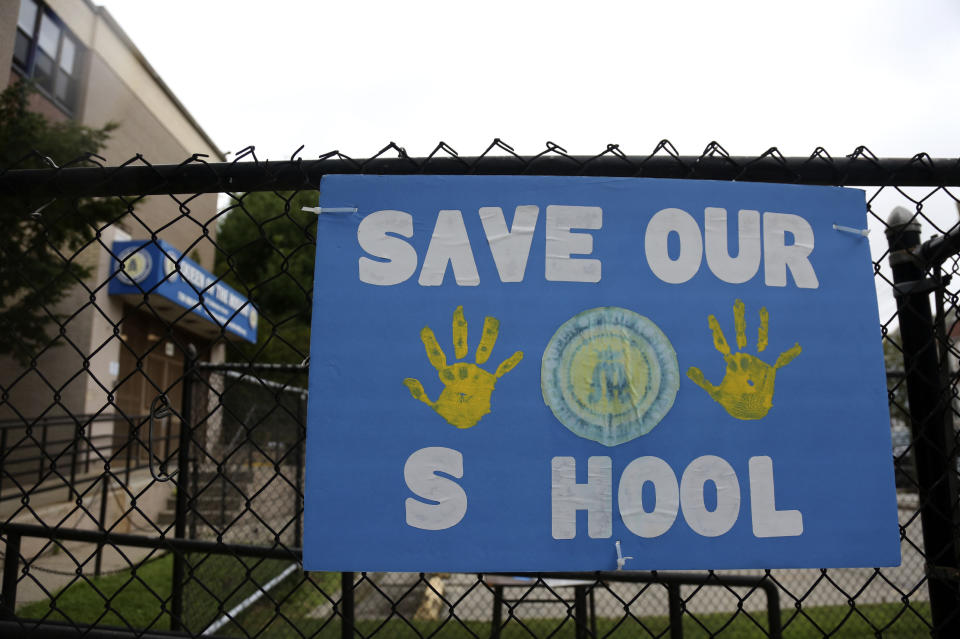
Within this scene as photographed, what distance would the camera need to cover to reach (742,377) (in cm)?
161

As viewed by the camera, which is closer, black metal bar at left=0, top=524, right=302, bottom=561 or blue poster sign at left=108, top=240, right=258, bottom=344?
black metal bar at left=0, top=524, right=302, bottom=561

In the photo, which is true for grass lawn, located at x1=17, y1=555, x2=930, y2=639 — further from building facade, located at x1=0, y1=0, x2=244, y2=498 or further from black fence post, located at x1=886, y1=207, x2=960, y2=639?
building facade, located at x1=0, y1=0, x2=244, y2=498

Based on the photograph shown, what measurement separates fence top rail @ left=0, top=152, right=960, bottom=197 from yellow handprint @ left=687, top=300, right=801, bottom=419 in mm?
385

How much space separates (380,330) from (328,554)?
1.76ft

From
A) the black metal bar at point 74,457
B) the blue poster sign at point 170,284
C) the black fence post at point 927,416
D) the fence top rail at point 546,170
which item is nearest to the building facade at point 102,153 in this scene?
the blue poster sign at point 170,284

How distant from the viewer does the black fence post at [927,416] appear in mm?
1743

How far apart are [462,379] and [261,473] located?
21.6 ft

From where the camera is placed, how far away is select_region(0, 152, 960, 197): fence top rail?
5.56 feet

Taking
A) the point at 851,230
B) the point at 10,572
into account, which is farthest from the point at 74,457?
the point at 851,230

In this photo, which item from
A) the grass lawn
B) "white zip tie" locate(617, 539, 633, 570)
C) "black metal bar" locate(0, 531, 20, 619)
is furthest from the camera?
the grass lawn

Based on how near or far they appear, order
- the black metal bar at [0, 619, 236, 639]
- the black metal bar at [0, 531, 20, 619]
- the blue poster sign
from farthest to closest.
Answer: the blue poster sign < the black metal bar at [0, 531, 20, 619] < the black metal bar at [0, 619, 236, 639]

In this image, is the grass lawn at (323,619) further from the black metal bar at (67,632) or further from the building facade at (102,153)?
the building facade at (102,153)

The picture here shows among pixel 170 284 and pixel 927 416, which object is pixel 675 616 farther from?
pixel 170 284

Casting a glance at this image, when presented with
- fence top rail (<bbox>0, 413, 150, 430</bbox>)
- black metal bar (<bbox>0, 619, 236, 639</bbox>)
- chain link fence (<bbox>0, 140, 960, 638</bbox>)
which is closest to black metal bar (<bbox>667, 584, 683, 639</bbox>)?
chain link fence (<bbox>0, 140, 960, 638</bbox>)
